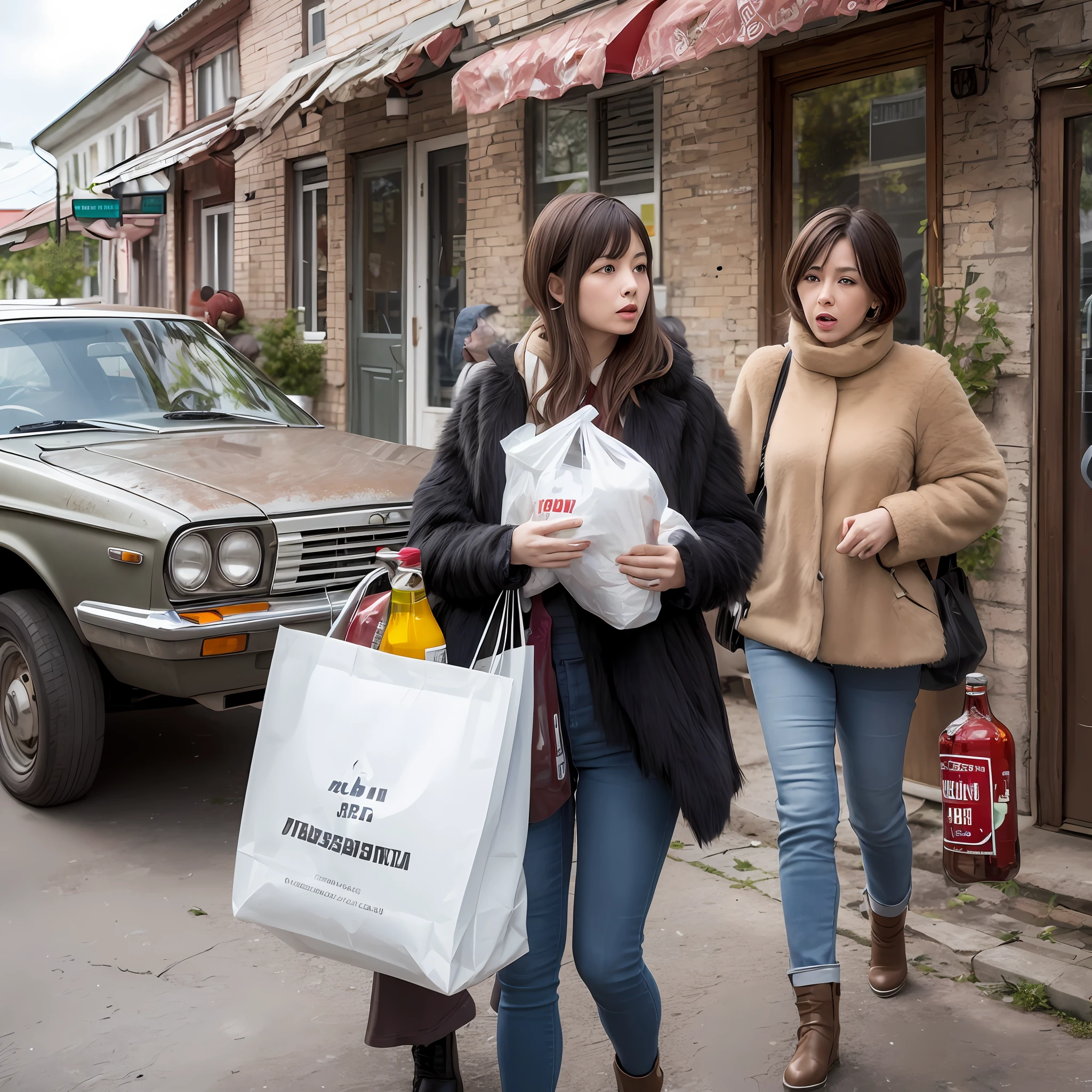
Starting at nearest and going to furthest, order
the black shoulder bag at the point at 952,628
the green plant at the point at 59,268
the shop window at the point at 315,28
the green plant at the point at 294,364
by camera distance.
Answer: the black shoulder bag at the point at 952,628
the green plant at the point at 294,364
the shop window at the point at 315,28
the green plant at the point at 59,268

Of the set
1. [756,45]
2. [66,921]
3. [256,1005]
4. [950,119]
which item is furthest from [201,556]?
[756,45]

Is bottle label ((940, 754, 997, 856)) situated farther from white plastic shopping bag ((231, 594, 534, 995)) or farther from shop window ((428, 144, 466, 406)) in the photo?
shop window ((428, 144, 466, 406))

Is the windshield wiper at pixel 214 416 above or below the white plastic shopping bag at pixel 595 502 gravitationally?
above

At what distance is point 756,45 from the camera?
6504 mm

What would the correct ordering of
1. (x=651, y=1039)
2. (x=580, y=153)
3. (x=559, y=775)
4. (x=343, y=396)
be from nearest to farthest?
(x=559, y=775) < (x=651, y=1039) < (x=580, y=153) < (x=343, y=396)

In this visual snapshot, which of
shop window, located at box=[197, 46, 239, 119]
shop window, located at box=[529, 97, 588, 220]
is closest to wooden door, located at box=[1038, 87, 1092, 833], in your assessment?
shop window, located at box=[529, 97, 588, 220]

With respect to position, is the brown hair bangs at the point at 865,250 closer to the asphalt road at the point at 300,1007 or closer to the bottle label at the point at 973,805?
the bottle label at the point at 973,805

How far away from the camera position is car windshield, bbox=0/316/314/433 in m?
5.54

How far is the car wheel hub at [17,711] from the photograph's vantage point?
491 cm

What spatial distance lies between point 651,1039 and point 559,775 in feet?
1.97

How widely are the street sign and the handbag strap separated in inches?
501

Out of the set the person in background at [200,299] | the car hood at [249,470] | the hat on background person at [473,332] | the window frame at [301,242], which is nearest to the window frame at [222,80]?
the person in background at [200,299]

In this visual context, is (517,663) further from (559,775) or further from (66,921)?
(66,921)

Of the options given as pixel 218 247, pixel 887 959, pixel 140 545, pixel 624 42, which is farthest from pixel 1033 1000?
pixel 218 247
